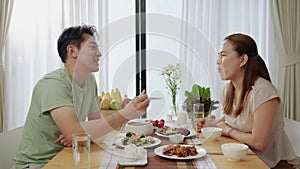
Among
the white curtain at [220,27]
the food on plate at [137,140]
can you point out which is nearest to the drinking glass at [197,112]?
the food on plate at [137,140]

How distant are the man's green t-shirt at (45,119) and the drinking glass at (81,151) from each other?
388 mm

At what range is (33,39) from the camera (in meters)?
2.99

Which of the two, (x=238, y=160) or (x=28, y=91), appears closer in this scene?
(x=238, y=160)

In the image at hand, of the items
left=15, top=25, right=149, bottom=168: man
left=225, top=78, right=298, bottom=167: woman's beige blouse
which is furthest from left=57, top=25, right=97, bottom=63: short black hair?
left=225, top=78, right=298, bottom=167: woman's beige blouse

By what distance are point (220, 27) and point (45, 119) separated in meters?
1.83

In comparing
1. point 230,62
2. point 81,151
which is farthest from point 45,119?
point 230,62

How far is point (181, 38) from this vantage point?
9.69ft

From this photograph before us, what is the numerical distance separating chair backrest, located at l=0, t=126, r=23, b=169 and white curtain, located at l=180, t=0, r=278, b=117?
5.03 feet

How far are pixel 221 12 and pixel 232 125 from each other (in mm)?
1435

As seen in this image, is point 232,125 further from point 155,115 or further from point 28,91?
point 28,91

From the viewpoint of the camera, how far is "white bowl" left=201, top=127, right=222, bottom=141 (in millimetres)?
1608

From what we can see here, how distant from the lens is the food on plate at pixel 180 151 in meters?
1.33

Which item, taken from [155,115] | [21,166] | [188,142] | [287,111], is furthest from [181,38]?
[21,166]

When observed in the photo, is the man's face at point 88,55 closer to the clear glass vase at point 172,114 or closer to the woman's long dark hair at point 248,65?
the clear glass vase at point 172,114
